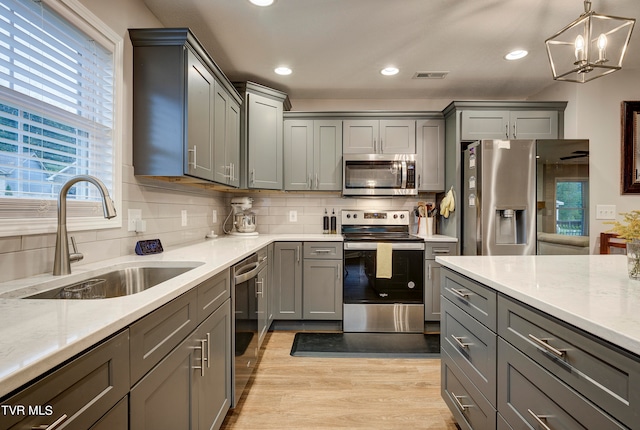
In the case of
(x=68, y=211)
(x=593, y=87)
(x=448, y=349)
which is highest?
(x=593, y=87)

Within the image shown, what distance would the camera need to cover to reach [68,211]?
1.47 metres

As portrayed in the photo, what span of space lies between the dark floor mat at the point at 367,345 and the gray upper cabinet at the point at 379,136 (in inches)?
74.0

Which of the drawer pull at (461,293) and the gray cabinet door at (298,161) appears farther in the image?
the gray cabinet door at (298,161)

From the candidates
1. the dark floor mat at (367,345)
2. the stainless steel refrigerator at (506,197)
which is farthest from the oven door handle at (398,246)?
the dark floor mat at (367,345)

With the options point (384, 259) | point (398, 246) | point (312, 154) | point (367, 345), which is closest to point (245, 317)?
point (367, 345)

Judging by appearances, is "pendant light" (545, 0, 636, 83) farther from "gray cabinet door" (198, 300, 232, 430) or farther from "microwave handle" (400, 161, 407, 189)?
"gray cabinet door" (198, 300, 232, 430)

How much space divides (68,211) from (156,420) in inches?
42.0

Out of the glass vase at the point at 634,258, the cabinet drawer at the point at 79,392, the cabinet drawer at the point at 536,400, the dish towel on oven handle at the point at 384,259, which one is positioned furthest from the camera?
the dish towel on oven handle at the point at 384,259

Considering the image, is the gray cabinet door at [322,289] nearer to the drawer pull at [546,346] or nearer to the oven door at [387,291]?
the oven door at [387,291]

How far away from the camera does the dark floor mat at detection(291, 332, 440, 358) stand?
2605mm

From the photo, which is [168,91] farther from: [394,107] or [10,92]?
[394,107]

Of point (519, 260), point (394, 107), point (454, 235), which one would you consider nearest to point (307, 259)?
point (454, 235)

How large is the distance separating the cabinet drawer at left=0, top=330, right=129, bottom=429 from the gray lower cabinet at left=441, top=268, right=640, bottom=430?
1.17 m

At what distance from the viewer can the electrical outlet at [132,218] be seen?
1.87m
